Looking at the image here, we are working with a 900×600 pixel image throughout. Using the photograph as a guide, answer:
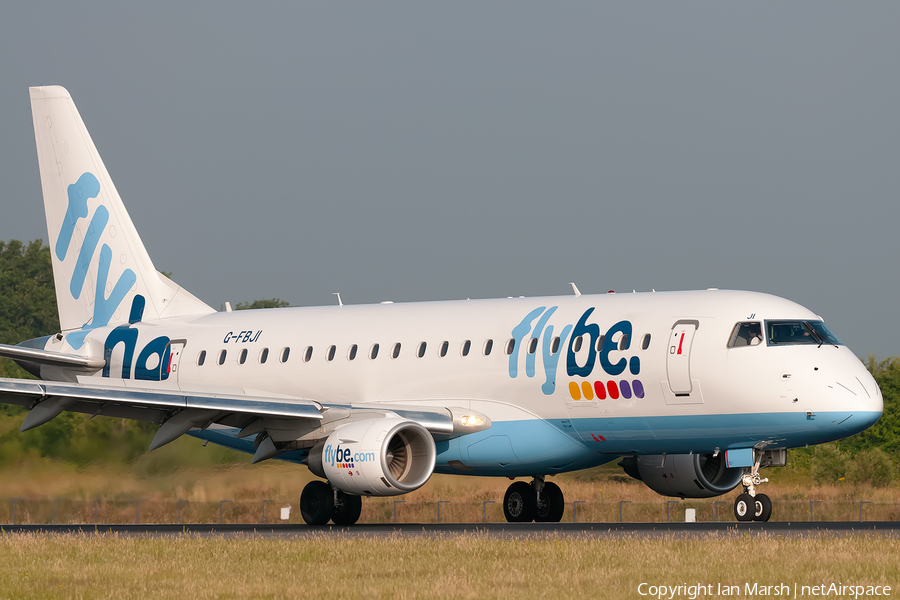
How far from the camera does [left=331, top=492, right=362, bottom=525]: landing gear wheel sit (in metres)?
27.7

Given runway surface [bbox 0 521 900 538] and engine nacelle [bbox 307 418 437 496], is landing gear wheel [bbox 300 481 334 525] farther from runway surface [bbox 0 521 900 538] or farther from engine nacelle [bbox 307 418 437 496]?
engine nacelle [bbox 307 418 437 496]

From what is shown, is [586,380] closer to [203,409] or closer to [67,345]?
[203,409]

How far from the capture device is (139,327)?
33.1 meters

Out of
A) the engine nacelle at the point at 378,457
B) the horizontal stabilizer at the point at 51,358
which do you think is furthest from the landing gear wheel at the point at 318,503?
the horizontal stabilizer at the point at 51,358

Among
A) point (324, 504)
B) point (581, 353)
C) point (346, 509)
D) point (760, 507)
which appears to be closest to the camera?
point (760, 507)

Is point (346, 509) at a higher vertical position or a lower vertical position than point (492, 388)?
lower

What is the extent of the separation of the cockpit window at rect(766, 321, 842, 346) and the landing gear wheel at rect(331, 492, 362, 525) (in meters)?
9.35

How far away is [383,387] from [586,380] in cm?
517

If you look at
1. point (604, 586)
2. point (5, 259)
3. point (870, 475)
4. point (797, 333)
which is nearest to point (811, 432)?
point (797, 333)

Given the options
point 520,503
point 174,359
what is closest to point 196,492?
point 174,359

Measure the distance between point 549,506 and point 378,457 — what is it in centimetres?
619

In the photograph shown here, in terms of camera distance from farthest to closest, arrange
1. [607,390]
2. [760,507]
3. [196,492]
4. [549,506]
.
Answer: [196,492] → [549,506] → [607,390] → [760,507]

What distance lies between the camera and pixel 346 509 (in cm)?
2781

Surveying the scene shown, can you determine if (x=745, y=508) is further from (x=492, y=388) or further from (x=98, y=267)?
(x=98, y=267)
